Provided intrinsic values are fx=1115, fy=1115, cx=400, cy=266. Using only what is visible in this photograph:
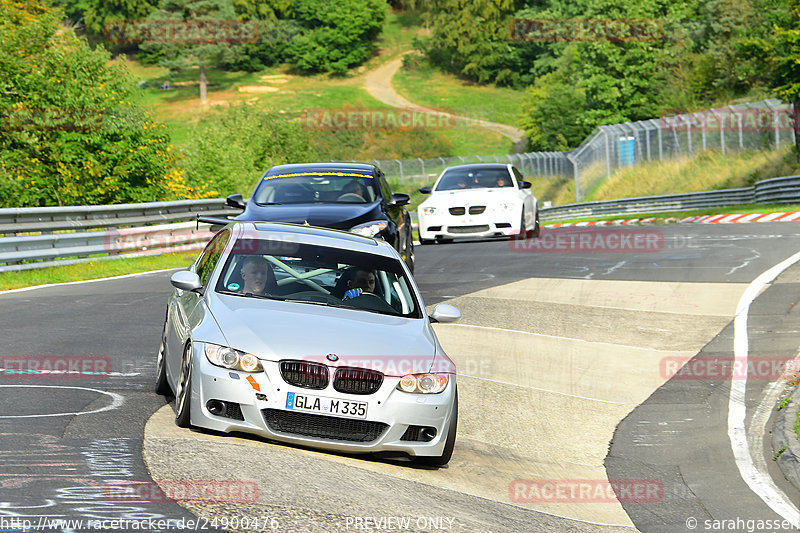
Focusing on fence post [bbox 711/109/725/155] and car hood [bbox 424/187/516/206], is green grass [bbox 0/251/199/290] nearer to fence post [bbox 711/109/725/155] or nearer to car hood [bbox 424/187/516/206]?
car hood [bbox 424/187/516/206]

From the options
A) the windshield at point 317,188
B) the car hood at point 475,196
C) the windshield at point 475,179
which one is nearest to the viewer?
the windshield at point 317,188

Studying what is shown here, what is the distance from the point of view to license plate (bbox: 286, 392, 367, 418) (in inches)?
278

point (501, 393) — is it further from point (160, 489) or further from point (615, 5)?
point (615, 5)

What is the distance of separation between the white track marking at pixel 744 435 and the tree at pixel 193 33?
373 ft

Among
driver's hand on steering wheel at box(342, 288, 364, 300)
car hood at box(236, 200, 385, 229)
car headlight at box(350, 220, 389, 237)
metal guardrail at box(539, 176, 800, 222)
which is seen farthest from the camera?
metal guardrail at box(539, 176, 800, 222)

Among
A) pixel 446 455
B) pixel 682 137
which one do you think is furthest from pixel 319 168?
pixel 682 137

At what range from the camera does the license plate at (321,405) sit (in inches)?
278

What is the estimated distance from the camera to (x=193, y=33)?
4998 inches

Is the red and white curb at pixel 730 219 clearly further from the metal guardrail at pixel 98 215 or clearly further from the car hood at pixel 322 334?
the car hood at pixel 322 334

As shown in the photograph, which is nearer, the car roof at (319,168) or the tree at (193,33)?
the car roof at (319,168)

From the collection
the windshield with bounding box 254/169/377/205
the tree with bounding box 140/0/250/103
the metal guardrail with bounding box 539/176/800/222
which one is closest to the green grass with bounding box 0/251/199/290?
the windshield with bounding box 254/169/377/205

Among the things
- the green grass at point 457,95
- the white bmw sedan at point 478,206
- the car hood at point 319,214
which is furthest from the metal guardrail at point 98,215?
the green grass at point 457,95

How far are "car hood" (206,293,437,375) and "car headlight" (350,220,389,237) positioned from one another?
6.01m

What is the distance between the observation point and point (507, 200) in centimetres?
2347
